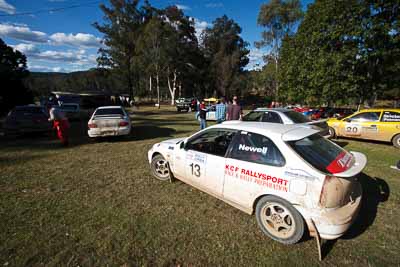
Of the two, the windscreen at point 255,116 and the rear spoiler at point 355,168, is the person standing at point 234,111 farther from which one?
the rear spoiler at point 355,168

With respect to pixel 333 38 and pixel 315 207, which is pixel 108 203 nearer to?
pixel 315 207

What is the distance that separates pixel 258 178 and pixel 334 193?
2.76ft

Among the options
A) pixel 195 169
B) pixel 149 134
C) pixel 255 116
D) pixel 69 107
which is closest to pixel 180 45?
pixel 69 107

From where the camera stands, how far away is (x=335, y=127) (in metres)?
8.35

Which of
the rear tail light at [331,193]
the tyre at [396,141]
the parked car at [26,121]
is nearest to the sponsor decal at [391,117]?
the tyre at [396,141]

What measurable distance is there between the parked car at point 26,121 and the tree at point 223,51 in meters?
37.6

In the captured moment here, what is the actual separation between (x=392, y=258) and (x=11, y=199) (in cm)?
589

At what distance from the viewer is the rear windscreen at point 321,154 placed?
7.73 ft

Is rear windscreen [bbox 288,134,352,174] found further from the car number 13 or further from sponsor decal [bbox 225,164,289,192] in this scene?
the car number 13

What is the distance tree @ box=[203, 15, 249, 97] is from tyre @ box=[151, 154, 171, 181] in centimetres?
4035

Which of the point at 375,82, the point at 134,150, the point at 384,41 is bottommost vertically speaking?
the point at 134,150

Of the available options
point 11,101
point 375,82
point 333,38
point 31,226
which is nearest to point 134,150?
point 31,226

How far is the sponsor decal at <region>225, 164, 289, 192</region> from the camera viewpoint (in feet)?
7.86

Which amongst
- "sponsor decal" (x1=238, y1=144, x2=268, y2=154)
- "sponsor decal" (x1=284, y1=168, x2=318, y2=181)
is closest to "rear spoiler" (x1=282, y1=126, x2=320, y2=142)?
"sponsor decal" (x1=238, y1=144, x2=268, y2=154)
